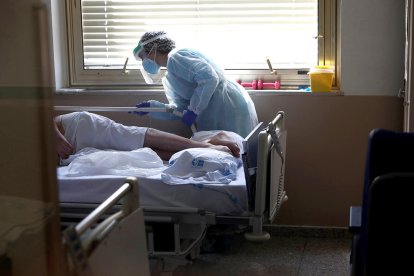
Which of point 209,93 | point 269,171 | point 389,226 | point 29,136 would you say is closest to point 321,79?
point 209,93

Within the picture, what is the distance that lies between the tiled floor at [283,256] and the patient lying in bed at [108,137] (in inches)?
26.7

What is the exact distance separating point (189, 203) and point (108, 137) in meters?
0.90

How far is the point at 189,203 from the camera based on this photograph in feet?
9.44

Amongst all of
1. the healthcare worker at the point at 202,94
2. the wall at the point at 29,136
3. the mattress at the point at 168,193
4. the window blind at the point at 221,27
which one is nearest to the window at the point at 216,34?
the window blind at the point at 221,27

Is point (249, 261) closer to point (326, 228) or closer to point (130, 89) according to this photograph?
point (326, 228)

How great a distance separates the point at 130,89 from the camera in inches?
171

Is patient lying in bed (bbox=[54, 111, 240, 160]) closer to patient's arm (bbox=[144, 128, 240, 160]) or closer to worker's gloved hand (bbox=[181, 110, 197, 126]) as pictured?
patient's arm (bbox=[144, 128, 240, 160])

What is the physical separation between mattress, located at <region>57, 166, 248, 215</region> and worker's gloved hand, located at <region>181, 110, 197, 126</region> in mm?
932

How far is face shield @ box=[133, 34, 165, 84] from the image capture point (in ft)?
13.2

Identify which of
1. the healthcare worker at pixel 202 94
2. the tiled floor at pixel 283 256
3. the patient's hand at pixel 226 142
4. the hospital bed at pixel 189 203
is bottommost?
the tiled floor at pixel 283 256


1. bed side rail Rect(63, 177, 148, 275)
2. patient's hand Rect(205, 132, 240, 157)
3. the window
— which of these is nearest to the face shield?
the window

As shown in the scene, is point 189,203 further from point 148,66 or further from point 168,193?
point 148,66

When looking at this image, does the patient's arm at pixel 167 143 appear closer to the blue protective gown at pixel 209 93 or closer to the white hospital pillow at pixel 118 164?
the white hospital pillow at pixel 118 164

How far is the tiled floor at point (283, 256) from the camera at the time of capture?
11.4ft
